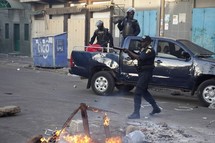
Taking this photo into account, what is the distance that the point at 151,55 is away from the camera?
28.6 feet

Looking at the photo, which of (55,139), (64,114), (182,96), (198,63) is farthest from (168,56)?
(55,139)

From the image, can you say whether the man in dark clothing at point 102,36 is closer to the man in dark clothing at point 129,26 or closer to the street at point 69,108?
the man in dark clothing at point 129,26

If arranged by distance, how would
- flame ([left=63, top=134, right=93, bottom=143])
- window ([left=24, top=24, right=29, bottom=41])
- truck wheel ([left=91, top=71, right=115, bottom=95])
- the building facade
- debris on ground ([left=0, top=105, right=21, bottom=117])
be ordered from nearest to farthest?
flame ([left=63, top=134, right=93, bottom=143]), debris on ground ([left=0, top=105, right=21, bottom=117]), truck wheel ([left=91, top=71, right=115, bottom=95]), the building facade, window ([left=24, top=24, right=29, bottom=41])

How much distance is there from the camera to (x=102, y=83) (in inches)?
464

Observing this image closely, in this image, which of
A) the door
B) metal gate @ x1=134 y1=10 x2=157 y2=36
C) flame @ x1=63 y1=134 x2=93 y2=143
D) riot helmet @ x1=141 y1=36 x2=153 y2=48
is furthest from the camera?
the door

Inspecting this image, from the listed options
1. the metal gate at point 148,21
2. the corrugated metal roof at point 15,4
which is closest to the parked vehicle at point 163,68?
the metal gate at point 148,21

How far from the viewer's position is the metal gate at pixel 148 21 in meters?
A: 19.0

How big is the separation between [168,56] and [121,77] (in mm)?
1498

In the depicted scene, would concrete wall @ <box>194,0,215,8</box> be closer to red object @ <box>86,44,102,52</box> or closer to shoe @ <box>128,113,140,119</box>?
red object @ <box>86,44,102,52</box>

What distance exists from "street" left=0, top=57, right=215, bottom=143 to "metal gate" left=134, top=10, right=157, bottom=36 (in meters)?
6.03

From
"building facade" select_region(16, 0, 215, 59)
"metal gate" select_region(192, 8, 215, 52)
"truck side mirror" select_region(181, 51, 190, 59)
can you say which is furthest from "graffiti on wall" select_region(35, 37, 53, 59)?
"truck side mirror" select_region(181, 51, 190, 59)

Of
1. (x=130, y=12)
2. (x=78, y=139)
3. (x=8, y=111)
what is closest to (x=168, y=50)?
(x=130, y=12)

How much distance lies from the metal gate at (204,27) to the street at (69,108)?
449 centimetres

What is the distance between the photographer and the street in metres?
7.58
